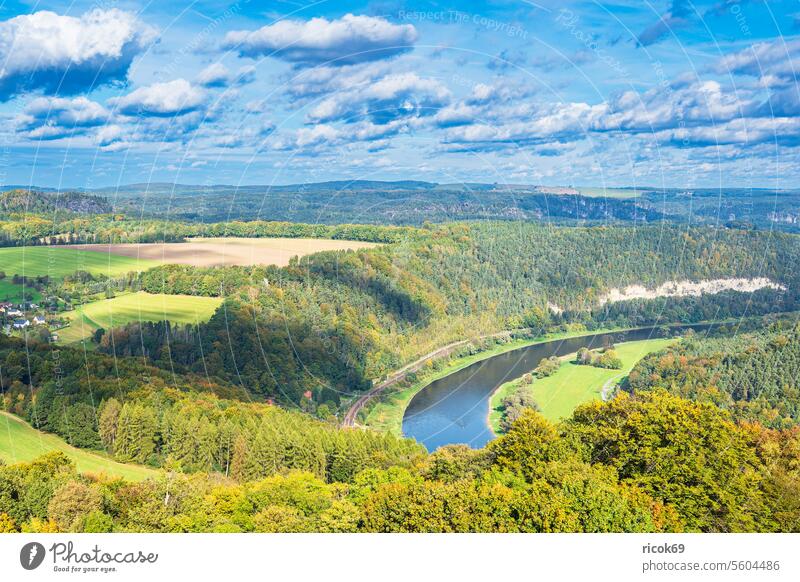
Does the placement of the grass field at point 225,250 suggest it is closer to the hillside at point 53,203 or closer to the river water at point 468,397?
the hillside at point 53,203

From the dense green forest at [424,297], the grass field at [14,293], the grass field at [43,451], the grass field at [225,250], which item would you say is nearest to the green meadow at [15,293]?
the grass field at [14,293]

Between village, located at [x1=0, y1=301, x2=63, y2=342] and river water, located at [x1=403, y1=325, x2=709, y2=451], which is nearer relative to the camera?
village, located at [x1=0, y1=301, x2=63, y2=342]

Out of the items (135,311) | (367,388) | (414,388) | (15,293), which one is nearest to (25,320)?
(15,293)

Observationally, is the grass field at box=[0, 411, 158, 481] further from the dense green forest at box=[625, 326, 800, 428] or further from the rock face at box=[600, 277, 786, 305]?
the rock face at box=[600, 277, 786, 305]

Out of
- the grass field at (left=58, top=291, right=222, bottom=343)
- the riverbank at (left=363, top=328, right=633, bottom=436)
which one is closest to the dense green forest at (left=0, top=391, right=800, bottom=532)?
the grass field at (left=58, top=291, right=222, bottom=343)

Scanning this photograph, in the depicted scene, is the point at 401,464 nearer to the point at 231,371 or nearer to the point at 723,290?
the point at 231,371

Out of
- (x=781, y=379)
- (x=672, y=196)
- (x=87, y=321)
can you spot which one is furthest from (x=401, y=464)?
(x=672, y=196)
